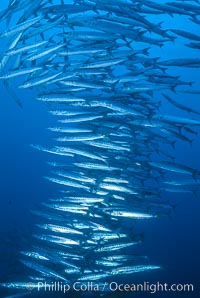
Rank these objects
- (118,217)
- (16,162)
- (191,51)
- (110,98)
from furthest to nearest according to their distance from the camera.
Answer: (16,162) → (191,51) → (118,217) → (110,98)

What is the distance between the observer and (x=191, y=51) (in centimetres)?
2353

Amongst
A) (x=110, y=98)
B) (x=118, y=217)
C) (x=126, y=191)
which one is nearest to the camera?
(x=110, y=98)

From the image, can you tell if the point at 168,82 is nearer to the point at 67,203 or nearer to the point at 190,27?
the point at 67,203

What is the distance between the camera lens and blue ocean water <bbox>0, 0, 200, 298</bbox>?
1319 cm

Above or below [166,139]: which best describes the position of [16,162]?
above

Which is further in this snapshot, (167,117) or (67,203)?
(67,203)

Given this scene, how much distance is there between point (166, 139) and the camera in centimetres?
582

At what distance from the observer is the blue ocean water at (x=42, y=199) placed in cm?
1319

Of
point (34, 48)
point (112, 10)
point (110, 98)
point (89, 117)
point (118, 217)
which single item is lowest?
point (118, 217)

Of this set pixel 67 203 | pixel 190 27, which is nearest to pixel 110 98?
pixel 67 203

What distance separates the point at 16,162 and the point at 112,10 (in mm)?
34531

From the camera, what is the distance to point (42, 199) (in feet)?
108

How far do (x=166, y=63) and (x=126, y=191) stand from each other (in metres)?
2.10

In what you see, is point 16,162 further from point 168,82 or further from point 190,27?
point 168,82
